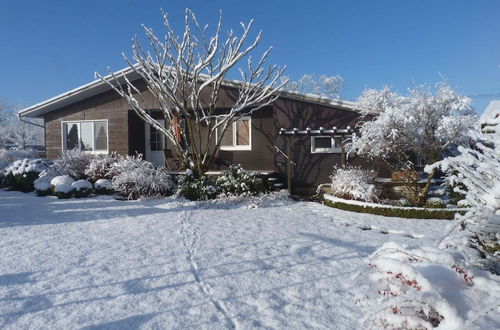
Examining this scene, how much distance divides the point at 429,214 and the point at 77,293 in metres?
7.04

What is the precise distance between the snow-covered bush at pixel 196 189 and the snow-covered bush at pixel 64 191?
3445mm

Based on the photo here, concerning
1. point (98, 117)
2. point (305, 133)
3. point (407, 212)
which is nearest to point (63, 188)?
point (98, 117)

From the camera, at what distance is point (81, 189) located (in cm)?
935

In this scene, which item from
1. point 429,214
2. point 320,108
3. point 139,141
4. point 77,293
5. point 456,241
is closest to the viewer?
point 456,241

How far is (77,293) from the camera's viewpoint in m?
3.21

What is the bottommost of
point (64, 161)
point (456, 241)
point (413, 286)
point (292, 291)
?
point (292, 291)

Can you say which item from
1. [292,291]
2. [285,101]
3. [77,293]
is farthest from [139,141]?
[292,291]

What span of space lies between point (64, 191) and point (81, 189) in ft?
1.59

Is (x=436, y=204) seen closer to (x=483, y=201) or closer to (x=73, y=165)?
(x=483, y=201)

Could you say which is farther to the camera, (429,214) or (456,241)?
(429,214)

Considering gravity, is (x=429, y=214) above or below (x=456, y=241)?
below

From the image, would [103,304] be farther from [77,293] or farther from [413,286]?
[413,286]

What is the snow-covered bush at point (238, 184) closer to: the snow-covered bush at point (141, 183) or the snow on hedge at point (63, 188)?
the snow-covered bush at point (141, 183)

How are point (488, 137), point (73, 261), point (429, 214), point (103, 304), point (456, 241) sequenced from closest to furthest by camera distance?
1. point (488, 137)
2. point (456, 241)
3. point (103, 304)
4. point (73, 261)
5. point (429, 214)
